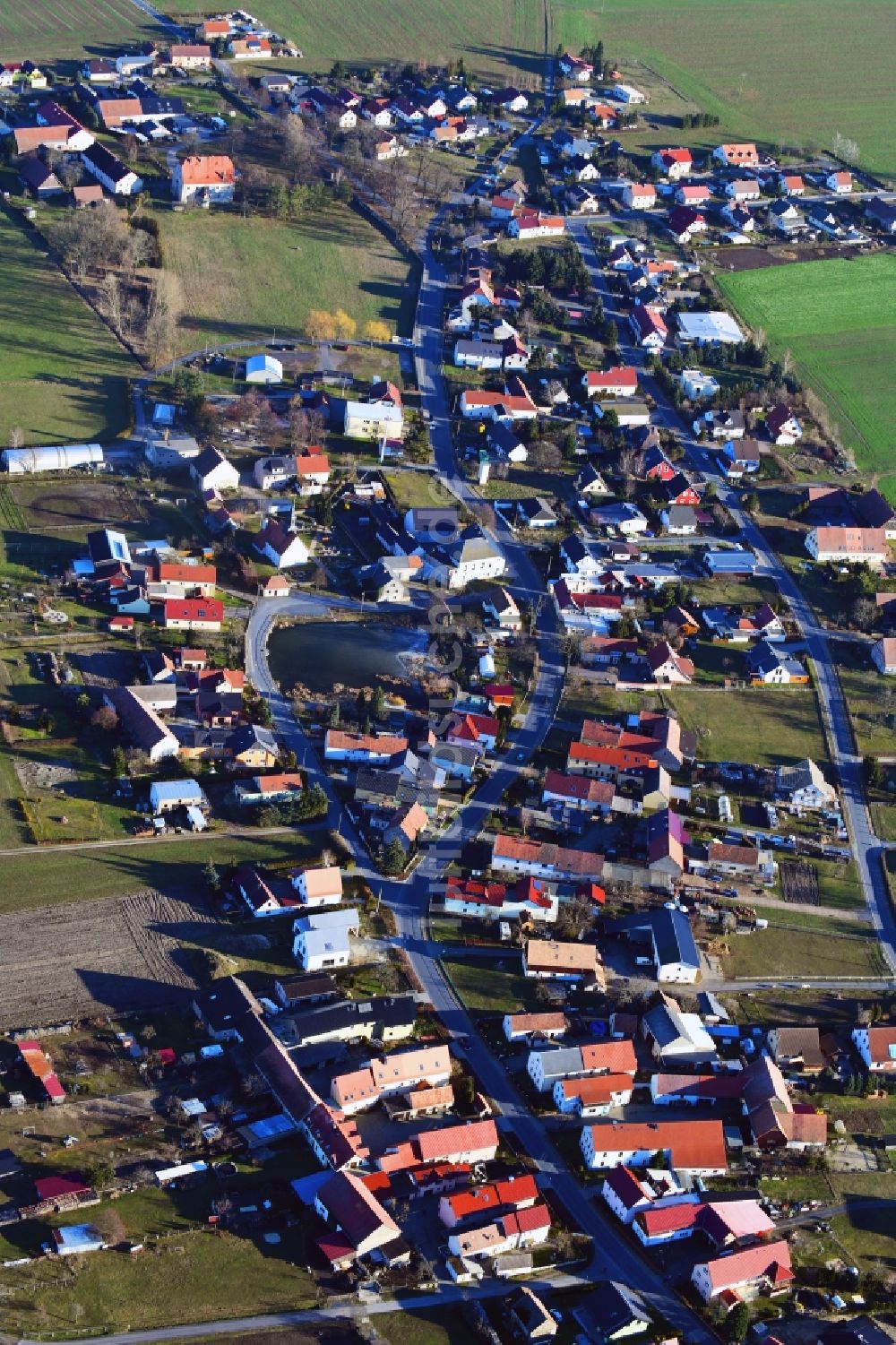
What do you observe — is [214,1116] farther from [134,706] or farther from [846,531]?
[846,531]

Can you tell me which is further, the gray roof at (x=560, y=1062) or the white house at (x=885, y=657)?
the white house at (x=885, y=657)

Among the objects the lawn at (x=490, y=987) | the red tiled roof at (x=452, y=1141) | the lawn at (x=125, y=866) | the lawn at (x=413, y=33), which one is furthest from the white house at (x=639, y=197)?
the red tiled roof at (x=452, y=1141)

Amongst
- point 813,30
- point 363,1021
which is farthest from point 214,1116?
point 813,30

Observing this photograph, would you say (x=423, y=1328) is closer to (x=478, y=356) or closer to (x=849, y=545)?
(x=849, y=545)

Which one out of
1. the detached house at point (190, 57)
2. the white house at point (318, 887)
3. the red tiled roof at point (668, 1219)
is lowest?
the red tiled roof at point (668, 1219)

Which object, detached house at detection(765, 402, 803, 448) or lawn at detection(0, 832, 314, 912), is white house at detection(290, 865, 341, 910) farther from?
detached house at detection(765, 402, 803, 448)

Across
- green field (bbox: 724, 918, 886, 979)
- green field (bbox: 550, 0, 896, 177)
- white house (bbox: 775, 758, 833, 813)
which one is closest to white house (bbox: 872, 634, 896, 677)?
white house (bbox: 775, 758, 833, 813)

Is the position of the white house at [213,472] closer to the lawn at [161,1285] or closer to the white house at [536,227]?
the white house at [536,227]
